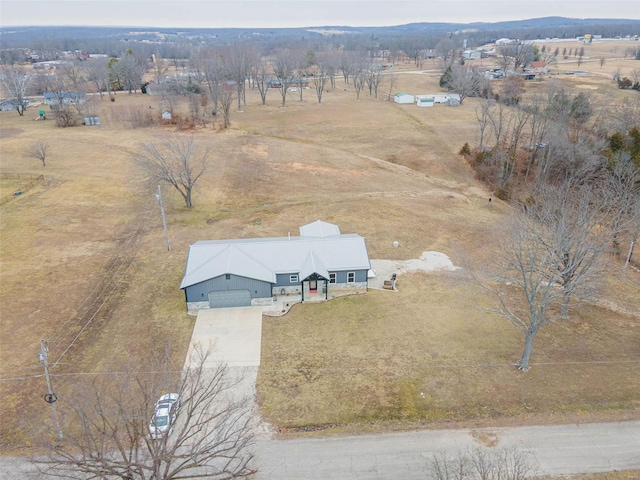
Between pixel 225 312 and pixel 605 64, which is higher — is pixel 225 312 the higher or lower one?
the lower one

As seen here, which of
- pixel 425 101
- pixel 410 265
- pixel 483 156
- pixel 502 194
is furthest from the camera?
pixel 425 101

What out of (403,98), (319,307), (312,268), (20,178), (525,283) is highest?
(403,98)

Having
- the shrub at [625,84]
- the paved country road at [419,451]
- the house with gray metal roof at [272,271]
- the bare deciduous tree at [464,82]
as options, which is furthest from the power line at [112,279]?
the shrub at [625,84]

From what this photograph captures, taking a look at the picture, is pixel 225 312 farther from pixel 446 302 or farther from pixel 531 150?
pixel 531 150

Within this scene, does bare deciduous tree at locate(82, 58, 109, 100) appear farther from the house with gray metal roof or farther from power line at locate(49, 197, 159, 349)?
the house with gray metal roof

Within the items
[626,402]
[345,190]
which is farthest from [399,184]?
[626,402]

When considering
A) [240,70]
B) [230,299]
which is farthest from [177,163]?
[240,70]

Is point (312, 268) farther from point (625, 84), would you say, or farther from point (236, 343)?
point (625, 84)
